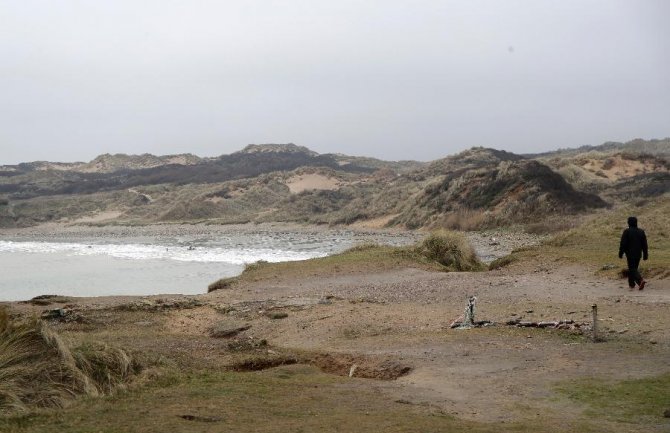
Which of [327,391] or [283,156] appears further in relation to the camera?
[283,156]

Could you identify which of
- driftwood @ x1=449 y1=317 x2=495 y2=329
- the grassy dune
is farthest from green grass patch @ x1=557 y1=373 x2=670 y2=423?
the grassy dune

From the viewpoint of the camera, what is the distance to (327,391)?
728 centimetres

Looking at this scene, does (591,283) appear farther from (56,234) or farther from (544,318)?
(56,234)

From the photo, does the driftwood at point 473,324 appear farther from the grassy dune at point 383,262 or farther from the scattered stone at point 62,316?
the grassy dune at point 383,262

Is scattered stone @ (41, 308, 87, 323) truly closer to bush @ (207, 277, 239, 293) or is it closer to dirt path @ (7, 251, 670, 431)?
dirt path @ (7, 251, 670, 431)

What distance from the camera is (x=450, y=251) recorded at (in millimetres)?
22641

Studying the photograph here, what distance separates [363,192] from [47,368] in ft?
217

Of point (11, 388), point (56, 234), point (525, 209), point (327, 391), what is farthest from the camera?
point (56, 234)

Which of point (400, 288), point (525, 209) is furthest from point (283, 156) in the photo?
point (400, 288)

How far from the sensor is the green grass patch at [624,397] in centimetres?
624

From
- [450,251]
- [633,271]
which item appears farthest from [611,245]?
[633,271]

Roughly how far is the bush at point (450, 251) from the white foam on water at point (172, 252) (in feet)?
26.8

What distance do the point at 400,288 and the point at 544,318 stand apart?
5761 mm

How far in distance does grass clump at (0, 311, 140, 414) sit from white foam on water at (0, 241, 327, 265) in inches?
837
